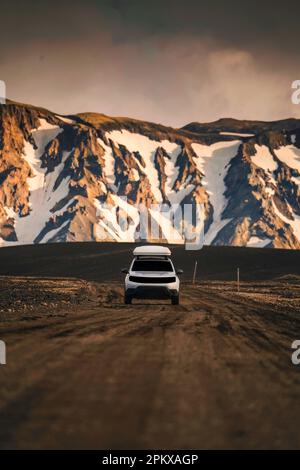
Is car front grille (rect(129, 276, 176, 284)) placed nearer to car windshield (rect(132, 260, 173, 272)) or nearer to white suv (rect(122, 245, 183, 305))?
white suv (rect(122, 245, 183, 305))

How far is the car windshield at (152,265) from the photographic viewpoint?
25.2 meters

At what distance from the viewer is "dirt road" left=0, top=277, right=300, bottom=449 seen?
6.03 m

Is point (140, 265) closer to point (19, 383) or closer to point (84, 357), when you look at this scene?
point (84, 357)

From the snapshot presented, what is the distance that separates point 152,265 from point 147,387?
17.2 metres

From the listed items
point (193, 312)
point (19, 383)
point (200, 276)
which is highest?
point (19, 383)

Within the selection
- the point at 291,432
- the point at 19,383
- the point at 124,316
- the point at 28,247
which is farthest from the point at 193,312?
the point at 28,247

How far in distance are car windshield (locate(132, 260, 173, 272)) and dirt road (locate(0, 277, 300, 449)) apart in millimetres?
9520

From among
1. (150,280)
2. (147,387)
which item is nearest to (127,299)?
(150,280)

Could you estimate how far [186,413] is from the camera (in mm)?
6891

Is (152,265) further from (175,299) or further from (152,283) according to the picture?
(175,299)

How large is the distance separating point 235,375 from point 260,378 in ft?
1.20

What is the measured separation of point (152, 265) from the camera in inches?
1000

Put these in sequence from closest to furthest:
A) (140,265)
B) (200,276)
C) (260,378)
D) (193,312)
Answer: (260,378)
(193,312)
(140,265)
(200,276)

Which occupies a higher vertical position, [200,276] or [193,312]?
[193,312]
